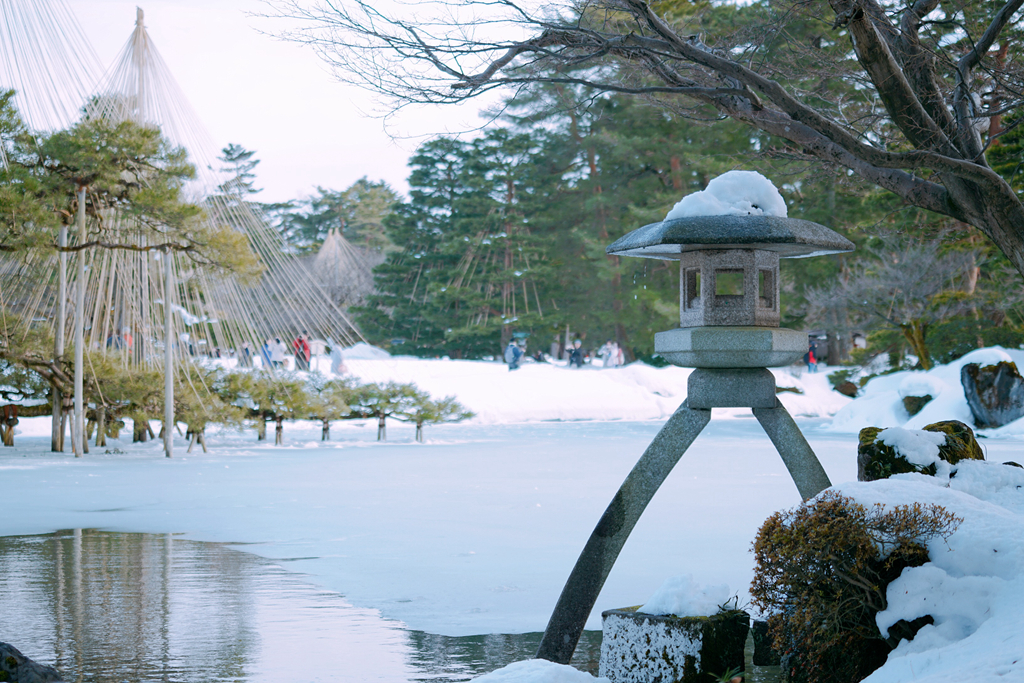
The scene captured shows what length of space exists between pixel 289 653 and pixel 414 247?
31.3 m

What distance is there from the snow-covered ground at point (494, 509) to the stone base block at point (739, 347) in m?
0.75

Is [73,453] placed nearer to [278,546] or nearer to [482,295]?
[278,546]

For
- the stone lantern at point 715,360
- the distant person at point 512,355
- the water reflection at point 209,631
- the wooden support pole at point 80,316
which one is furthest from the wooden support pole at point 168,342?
the distant person at point 512,355

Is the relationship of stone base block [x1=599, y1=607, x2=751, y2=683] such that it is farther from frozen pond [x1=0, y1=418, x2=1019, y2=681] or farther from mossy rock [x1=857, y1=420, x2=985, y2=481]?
mossy rock [x1=857, y1=420, x2=985, y2=481]

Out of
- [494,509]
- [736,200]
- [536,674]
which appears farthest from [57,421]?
[536,674]

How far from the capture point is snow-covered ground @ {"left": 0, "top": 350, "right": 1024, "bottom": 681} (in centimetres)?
299

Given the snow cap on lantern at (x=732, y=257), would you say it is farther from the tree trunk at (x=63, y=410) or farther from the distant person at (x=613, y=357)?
the distant person at (x=613, y=357)

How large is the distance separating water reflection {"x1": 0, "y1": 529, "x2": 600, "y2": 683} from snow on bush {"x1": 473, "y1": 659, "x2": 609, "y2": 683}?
708 millimetres

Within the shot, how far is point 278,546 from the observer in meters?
6.70

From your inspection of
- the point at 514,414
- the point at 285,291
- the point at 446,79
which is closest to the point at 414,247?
the point at 514,414

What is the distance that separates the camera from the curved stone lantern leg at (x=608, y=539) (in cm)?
371

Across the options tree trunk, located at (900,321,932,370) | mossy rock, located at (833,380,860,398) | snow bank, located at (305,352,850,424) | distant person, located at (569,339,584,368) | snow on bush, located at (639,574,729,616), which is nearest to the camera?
snow on bush, located at (639,574,729,616)

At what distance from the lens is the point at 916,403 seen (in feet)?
53.5

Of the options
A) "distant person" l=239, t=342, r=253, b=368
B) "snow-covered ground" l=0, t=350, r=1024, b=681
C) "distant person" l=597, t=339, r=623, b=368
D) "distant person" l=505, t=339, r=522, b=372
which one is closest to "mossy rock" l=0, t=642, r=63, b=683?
"snow-covered ground" l=0, t=350, r=1024, b=681
